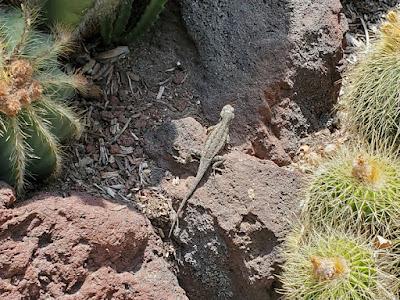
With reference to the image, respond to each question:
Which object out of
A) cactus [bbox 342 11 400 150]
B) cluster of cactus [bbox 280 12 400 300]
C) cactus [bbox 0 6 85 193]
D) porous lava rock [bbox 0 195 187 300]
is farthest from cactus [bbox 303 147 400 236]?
cactus [bbox 0 6 85 193]

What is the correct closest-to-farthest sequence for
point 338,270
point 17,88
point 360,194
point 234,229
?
point 338,270 → point 17,88 → point 360,194 → point 234,229

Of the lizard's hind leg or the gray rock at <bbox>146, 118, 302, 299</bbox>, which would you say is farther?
the lizard's hind leg

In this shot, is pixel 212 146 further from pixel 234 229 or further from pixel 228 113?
pixel 234 229

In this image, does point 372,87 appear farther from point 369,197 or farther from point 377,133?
point 369,197

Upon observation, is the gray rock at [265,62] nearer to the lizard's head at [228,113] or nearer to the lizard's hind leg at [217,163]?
the lizard's head at [228,113]

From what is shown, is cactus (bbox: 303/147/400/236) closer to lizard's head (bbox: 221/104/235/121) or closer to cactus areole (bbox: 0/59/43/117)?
lizard's head (bbox: 221/104/235/121)

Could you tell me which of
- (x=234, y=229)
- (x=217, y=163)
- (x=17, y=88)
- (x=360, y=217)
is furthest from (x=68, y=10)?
(x=360, y=217)
